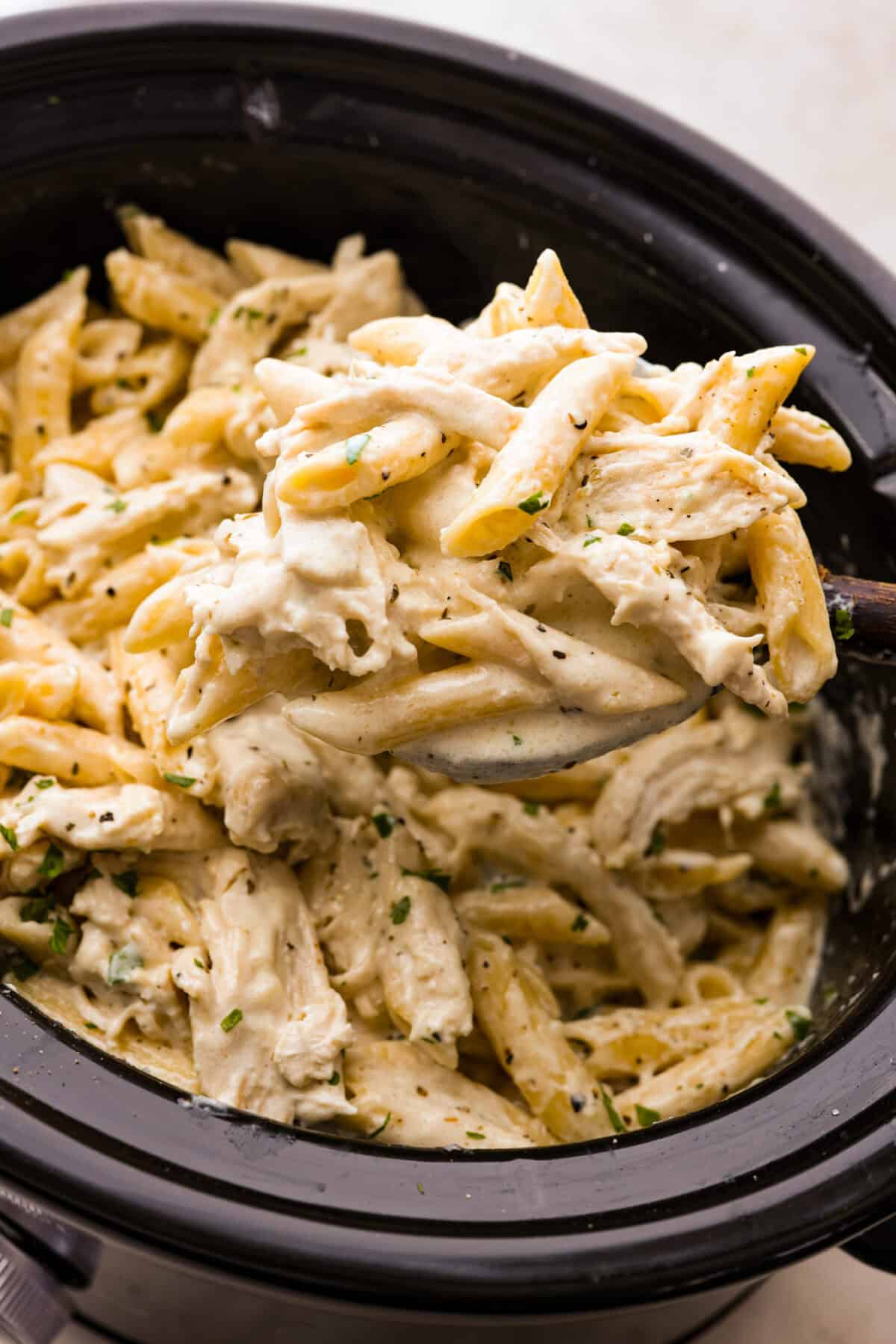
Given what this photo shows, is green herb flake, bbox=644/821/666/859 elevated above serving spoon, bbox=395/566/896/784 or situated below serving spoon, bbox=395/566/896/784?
above

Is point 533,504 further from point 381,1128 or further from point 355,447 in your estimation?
point 381,1128

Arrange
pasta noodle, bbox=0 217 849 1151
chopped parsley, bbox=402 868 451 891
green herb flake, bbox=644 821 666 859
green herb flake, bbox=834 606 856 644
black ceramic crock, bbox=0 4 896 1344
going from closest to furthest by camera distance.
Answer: black ceramic crock, bbox=0 4 896 1344, pasta noodle, bbox=0 217 849 1151, green herb flake, bbox=834 606 856 644, chopped parsley, bbox=402 868 451 891, green herb flake, bbox=644 821 666 859

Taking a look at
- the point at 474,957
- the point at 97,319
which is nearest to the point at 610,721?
the point at 474,957

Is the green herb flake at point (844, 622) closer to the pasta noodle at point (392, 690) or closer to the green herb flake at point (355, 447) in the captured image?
the pasta noodle at point (392, 690)

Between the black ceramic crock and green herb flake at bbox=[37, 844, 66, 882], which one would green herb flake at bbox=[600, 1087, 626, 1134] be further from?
green herb flake at bbox=[37, 844, 66, 882]

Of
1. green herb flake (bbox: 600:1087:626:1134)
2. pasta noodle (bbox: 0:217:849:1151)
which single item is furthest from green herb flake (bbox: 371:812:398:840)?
green herb flake (bbox: 600:1087:626:1134)

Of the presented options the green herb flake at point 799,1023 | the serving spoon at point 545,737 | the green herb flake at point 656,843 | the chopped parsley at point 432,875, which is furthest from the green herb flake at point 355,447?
the green herb flake at point 799,1023
